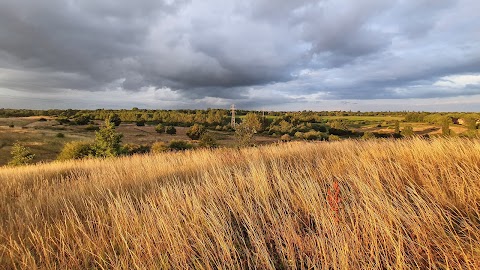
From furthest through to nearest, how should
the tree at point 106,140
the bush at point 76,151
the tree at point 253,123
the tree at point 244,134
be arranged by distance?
the bush at point 76,151, the tree at point 106,140, the tree at point 253,123, the tree at point 244,134

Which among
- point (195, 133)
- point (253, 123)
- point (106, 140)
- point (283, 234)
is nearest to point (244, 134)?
point (106, 140)

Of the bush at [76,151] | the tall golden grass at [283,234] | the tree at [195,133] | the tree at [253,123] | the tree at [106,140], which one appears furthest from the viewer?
the tree at [195,133]

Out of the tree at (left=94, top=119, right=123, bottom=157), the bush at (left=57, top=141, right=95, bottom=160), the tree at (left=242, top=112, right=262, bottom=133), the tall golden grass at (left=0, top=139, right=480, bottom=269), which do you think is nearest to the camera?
the tall golden grass at (left=0, top=139, right=480, bottom=269)

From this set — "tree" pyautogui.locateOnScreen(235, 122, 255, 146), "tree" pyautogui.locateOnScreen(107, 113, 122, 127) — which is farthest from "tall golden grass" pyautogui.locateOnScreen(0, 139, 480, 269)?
"tree" pyautogui.locateOnScreen(107, 113, 122, 127)

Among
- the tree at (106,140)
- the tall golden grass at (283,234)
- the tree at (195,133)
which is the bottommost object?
the tree at (195,133)

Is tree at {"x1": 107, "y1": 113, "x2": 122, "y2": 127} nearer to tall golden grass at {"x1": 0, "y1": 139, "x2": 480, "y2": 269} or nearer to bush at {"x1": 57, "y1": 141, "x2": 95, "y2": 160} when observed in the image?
bush at {"x1": 57, "y1": 141, "x2": 95, "y2": 160}

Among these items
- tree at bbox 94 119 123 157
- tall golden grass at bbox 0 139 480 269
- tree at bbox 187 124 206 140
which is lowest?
tree at bbox 187 124 206 140

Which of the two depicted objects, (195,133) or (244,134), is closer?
(244,134)

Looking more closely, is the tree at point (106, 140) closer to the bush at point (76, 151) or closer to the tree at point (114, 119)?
the tree at point (114, 119)

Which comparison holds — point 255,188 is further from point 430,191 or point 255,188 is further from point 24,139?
point 24,139

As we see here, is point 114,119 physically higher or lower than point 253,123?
lower

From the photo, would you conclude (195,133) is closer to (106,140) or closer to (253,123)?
(253,123)

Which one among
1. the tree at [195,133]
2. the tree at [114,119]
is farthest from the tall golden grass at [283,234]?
the tree at [195,133]

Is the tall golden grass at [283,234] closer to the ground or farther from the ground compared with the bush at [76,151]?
farther from the ground
